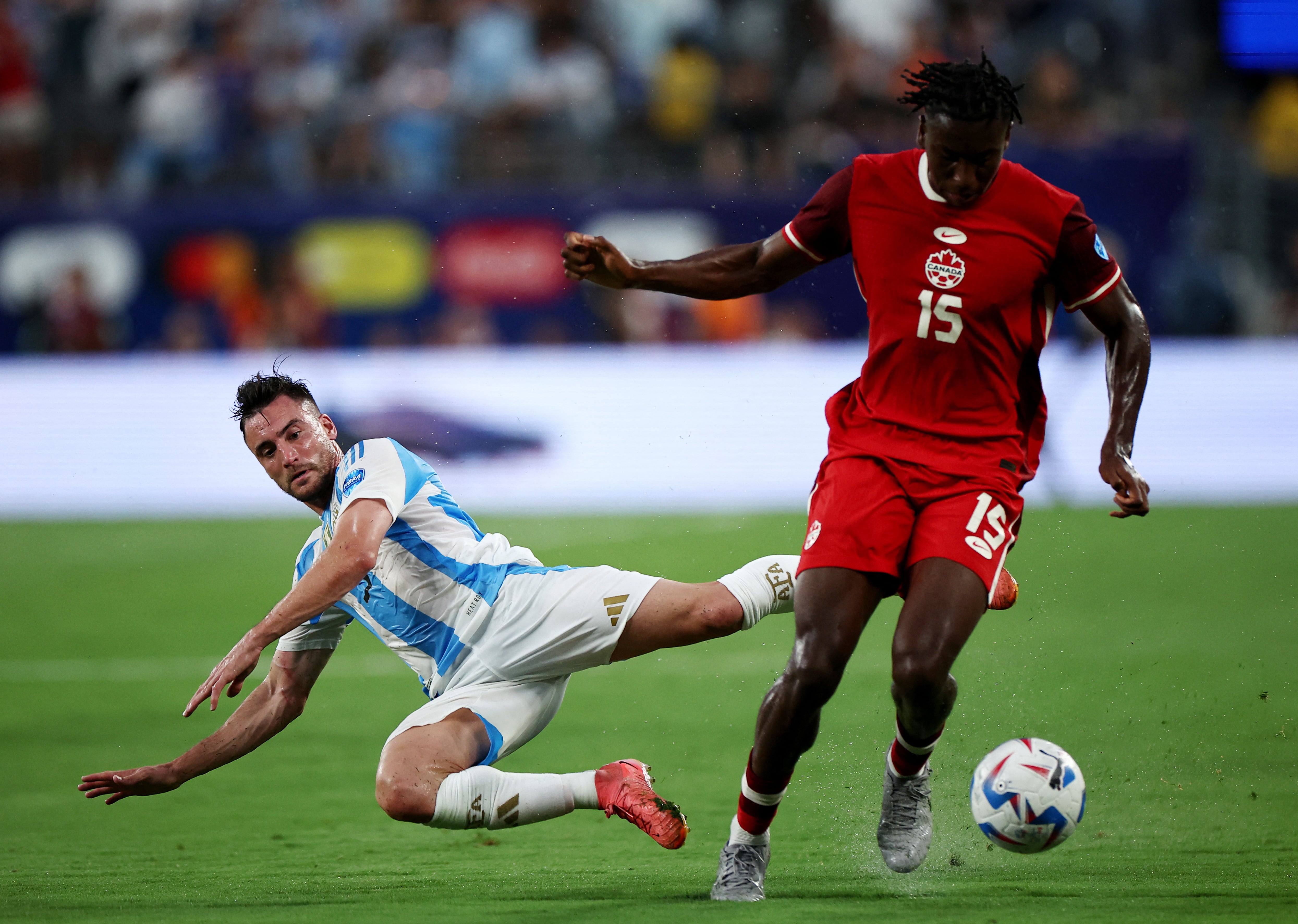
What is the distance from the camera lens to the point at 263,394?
17.5 ft

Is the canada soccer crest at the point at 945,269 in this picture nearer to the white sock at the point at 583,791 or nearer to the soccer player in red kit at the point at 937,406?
the soccer player in red kit at the point at 937,406

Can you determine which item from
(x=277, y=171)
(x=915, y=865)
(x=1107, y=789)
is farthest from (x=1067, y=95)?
(x=915, y=865)

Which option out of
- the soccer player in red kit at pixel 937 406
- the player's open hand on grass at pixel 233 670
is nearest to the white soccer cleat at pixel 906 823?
the soccer player in red kit at pixel 937 406

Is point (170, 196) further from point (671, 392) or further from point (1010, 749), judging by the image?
point (1010, 749)

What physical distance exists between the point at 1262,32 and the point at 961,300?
11645 mm

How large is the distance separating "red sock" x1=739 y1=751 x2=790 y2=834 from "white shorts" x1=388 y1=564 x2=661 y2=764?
0.72 meters

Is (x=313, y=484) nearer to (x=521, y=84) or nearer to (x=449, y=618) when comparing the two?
(x=449, y=618)

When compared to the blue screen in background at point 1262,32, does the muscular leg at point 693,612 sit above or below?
below

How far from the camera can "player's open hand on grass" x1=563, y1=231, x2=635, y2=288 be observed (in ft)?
16.8

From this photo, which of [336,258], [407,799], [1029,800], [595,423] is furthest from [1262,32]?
[407,799]

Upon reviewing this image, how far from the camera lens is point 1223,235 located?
15.3 m

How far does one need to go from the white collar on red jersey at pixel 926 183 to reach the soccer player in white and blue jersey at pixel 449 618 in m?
1.42

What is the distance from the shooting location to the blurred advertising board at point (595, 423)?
1323cm

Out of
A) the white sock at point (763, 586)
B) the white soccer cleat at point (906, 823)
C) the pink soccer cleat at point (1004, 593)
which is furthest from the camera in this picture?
the white sock at point (763, 586)
